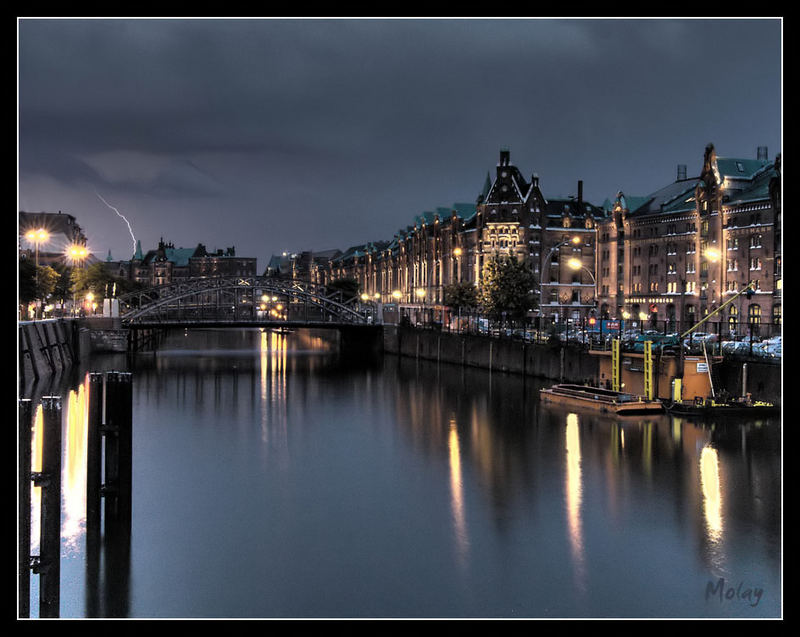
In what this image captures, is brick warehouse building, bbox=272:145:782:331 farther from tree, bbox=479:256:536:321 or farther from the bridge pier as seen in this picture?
the bridge pier

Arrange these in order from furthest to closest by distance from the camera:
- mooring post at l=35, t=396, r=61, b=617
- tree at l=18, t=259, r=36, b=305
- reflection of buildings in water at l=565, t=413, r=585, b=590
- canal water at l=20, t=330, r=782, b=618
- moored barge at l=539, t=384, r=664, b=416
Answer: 1. tree at l=18, t=259, r=36, b=305
2. moored barge at l=539, t=384, r=664, b=416
3. reflection of buildings in water at l=565, t=413, r=585, b=590
4. canal water at l=20, t=330, r=782, b=618
5. mooring post at l=35, t=396, r=61, b=617

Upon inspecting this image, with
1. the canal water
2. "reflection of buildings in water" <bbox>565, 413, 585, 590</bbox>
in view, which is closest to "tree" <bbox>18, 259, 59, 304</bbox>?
the canal water

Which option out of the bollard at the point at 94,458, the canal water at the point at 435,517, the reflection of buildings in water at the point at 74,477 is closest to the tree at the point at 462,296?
the canal water at the point at 435,517

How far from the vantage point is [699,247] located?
8100cm

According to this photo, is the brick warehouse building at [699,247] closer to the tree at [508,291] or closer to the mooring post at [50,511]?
the tree at [508,291]

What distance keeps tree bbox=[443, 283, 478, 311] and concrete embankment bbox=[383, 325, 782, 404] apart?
6.83 metres

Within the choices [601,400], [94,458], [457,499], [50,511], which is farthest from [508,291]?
[50,511]

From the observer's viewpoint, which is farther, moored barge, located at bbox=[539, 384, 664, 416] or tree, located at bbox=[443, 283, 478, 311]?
tree, located at bbox=[443, 283, 478, 311]

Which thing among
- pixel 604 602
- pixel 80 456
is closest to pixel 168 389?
pixel 80 456

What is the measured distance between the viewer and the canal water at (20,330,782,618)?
17672 millimetres

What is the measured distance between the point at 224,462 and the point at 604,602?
18.2 m

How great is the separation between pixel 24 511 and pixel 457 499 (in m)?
14.9
